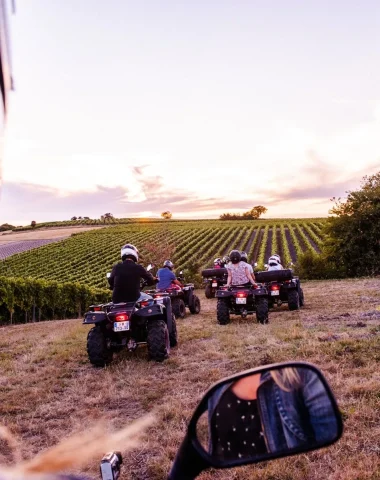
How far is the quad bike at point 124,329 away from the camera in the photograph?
22.2 ft

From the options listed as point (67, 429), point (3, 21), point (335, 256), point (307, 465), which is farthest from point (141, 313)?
point (335, 256)

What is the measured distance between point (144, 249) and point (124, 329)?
1840 inches

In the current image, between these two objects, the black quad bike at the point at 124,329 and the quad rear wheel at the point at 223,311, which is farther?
the quad rear wheel at the point at 223,311

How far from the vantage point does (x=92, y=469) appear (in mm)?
3533

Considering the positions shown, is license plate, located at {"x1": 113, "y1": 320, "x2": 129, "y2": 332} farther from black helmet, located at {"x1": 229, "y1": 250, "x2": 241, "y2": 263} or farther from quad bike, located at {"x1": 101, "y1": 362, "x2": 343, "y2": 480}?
quad bike, located at {"x1": 101, "y1": 362, "x2": 343, "y2": 480}

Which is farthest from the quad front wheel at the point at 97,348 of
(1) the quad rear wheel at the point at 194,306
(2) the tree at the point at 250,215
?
(2) the tree at the point at 250,215

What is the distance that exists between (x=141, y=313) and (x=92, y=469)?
3297 mm

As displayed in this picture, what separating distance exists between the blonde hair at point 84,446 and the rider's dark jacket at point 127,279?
10.4 feet

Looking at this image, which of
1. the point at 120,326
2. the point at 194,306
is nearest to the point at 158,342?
the point at 120,326

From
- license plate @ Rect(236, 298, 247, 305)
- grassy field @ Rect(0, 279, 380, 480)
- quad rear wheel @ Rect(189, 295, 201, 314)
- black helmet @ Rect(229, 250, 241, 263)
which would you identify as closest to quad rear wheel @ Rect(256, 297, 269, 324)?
license plate @ Rect(236, 298, 247, 305)

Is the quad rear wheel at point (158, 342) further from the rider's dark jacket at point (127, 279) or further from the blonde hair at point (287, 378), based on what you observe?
the blonde hair at point (287, 378)

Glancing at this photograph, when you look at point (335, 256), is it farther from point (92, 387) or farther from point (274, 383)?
point (274, 383)

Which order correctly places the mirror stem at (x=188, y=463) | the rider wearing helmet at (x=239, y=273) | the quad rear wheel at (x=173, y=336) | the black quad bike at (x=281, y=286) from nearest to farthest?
1. the mirror stem at (x=188, y=463)
2. the quad rear wheel at (x=173, y=336)
3. the rider wearing helmet at (x=239, y=273)
4. the black quad bike at (x=281, y=286)

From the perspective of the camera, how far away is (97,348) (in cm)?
675
